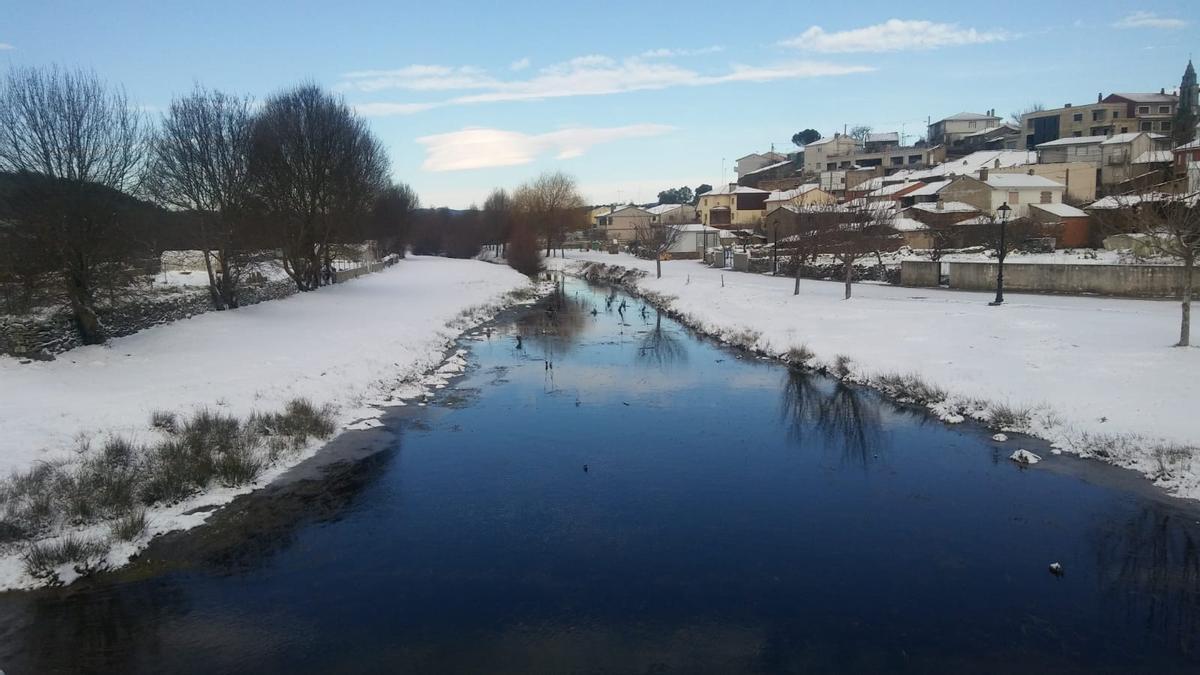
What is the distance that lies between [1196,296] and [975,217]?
98.5 feet

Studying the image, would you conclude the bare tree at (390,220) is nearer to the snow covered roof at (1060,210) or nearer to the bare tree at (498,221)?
the bare tree at (498,221)

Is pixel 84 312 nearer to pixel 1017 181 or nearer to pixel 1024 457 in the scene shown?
pixel 1024 457

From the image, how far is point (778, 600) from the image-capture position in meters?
8.59

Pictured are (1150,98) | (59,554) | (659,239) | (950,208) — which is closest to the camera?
(59,554)

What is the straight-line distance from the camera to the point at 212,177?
2900cm

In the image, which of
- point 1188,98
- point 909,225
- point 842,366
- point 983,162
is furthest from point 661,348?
point 1188,98

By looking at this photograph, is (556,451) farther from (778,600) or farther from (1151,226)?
(1151,226)

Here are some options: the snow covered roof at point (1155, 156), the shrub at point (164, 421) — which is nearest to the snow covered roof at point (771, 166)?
the snow covered roof at point (1155, 156)

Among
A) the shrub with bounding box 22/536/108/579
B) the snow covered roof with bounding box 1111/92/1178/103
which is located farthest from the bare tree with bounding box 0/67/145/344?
the snow covered roof with bounding box 1111/92/1178/103

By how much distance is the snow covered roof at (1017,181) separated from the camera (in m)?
61.7

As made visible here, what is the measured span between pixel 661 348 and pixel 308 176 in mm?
23104

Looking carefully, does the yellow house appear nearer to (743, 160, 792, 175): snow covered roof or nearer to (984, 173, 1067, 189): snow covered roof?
(743, 160, 792, 175): snow covered roof

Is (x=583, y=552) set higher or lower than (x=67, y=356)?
lower

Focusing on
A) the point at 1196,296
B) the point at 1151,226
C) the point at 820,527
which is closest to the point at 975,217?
the point at 1196,296
